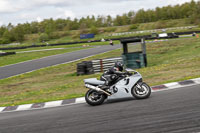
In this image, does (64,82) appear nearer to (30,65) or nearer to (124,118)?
(124,118)

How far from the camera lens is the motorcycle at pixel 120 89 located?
29.5 ft

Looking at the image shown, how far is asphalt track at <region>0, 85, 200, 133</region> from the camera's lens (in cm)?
591

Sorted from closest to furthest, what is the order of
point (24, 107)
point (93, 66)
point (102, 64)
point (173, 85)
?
point (24, 107), point (173, 85), point (93, 66), point (102, 64)

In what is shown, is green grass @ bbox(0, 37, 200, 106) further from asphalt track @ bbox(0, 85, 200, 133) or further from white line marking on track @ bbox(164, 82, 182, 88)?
asphalt track @ bbox(0, 85, 200, 133)

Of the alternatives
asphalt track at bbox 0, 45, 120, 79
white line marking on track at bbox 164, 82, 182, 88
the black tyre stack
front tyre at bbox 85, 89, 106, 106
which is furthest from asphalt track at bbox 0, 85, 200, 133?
asphalt track at bbox 0, 45, 120, 79

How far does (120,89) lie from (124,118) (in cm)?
235

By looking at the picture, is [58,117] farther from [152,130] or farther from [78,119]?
[152,130]

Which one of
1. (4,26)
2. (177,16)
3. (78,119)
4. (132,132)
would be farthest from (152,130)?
(4,26)

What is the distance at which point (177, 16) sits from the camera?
470 feet

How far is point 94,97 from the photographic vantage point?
912cm

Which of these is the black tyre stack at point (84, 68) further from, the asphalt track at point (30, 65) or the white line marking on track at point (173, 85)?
the white line marking on track at point (173, 85)

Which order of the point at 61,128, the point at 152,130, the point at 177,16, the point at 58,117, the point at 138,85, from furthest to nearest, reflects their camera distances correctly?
the point at 177,16 → the point at 138,85 → the point at 58,117 → the point at 61,128 → the point at 152,130

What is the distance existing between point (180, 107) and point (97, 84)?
2.89 meters

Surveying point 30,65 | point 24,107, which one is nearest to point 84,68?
point 24,107
